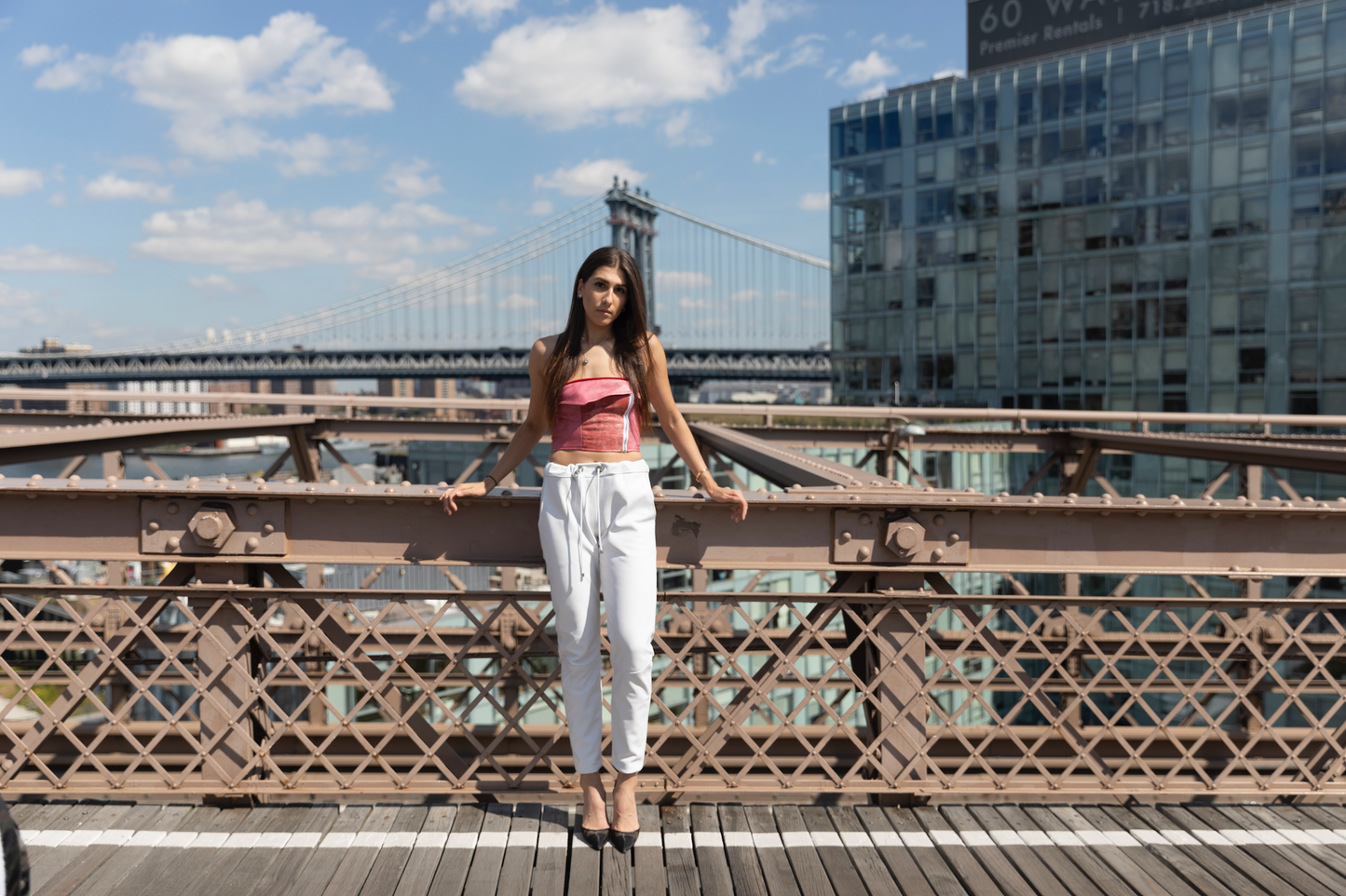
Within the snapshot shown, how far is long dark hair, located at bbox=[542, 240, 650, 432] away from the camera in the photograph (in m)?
3.02

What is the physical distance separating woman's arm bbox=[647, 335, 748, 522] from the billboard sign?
154 feet

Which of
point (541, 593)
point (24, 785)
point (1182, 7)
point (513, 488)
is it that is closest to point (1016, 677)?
point (541, 593)

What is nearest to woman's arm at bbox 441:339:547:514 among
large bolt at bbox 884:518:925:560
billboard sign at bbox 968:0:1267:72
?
large bolt at bbox 884:518:925:560

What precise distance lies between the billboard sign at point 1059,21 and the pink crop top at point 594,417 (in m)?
47.2

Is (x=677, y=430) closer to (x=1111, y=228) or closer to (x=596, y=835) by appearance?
(x=596, y=835)

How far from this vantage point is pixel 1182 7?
3878 centimetres

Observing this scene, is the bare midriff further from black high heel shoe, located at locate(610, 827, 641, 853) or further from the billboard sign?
the billboard sign

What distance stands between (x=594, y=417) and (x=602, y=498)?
302 millimetres

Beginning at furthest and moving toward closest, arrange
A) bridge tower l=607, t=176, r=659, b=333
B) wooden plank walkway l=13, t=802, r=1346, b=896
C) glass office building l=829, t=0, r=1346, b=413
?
bridge tower l=607, t=176, r=659, b=333 → glass office building l=829, t=0, r=1346, b=413 → wooden plank walkway l=13, t=802, r=1346, b=896

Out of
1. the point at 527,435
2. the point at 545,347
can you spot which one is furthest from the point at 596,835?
the point at 545,347

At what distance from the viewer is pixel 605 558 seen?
9.55 ft

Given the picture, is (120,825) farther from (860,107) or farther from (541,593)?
(860,107)

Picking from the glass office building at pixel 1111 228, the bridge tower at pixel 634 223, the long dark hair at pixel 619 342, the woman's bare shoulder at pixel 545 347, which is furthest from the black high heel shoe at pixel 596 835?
the bridge tower at pixel 634 223

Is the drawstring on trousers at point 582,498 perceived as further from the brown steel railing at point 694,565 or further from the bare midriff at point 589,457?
the brown steel railing at point 694,565
